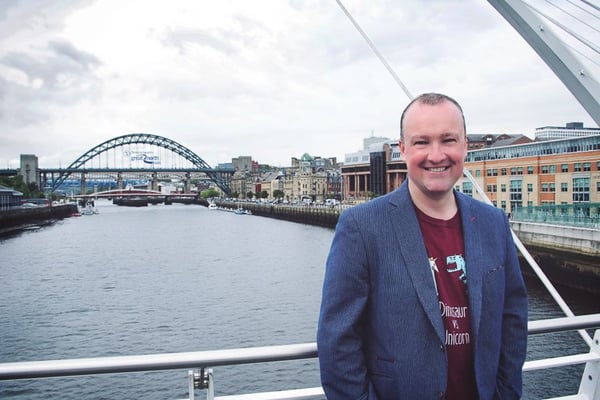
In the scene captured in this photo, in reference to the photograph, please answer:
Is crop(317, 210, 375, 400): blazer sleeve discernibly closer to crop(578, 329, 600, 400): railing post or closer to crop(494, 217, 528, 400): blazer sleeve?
crop(494, 217, 528, 400): blazer sleeve

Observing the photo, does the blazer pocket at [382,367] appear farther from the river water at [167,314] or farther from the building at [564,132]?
the building at [564,132]

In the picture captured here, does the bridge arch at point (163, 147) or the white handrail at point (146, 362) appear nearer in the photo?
the white handrail at point (146, 362)

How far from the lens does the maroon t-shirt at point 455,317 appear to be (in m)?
1.25

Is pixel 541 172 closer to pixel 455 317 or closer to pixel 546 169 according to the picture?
pixel 546 169

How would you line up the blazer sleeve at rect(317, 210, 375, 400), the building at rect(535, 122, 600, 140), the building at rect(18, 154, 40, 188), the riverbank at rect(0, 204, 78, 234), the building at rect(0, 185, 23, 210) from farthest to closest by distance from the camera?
1. the building at rect(18, 154, 40, 188)
2. the building at rect(0, 185, 23, 210)
3. the building at rect(535, 122, 600, 140)
4. the riverbank at rect(0, 204, 78, 234)
5. the blazer sleeve at rect(317, 210, 375, 400)

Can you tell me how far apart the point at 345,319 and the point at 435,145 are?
1.43 feet

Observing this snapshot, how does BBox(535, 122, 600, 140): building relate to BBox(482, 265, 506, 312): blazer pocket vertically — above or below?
above

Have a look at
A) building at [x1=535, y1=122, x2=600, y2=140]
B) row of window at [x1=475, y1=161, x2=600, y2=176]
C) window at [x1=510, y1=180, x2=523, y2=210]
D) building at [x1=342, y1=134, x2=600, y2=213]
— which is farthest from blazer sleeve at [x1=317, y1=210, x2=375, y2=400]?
building at [x1=535, y1=122, x2=600, y2=140]

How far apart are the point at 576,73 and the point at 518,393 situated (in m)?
1.76

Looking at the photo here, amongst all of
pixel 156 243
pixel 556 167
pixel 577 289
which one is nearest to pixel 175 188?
pixel 156 243

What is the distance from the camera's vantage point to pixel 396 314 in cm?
123

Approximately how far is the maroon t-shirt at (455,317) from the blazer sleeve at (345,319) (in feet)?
0.56

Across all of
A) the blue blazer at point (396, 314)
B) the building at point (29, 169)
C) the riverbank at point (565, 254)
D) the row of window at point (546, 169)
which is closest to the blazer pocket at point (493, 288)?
the blue blazer at point (396, 314)

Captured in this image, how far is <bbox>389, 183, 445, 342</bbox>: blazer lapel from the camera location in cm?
121
